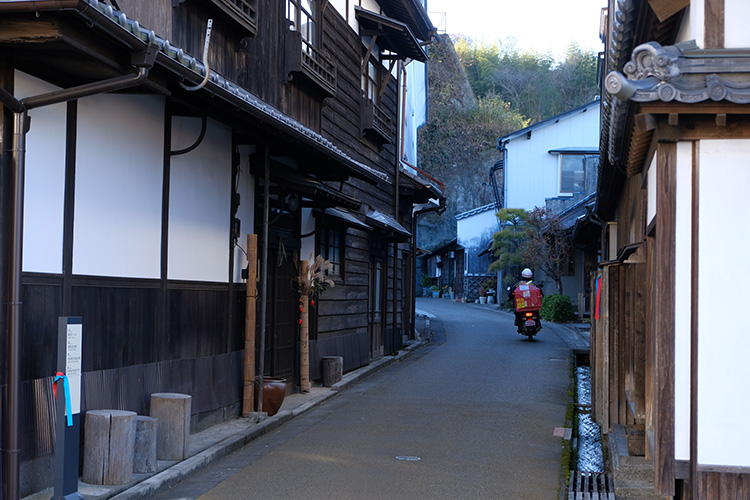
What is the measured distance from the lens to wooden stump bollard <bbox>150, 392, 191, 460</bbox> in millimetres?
8344

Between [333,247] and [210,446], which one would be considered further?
[333,247]

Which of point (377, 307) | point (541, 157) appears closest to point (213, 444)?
point (377, 307)

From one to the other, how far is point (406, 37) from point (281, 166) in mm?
7750

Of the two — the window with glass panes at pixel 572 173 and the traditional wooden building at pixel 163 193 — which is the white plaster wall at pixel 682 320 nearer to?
the traditional wooden building at pixel 163 193

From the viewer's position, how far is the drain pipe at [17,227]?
241 inches

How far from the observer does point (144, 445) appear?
25.2 feet

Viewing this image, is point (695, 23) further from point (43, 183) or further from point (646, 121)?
point (43, 183)

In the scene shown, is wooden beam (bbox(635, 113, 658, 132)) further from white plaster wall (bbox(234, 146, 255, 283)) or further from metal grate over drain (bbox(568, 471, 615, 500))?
white plaster wall (bbox(234, 146, 255, 283))

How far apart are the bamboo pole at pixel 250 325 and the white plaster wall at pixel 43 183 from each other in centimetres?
380

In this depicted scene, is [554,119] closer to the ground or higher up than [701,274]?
higher up

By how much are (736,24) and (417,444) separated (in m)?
6.29

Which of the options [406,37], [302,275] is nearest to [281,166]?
[302,275]

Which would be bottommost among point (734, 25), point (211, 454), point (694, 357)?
point (211, 454)

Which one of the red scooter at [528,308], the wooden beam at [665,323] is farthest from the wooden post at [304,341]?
the red scooter at [528,308]
